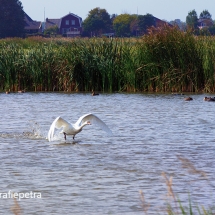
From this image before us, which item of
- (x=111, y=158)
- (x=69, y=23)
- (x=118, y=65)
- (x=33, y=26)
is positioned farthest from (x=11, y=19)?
(x=111, y=158)

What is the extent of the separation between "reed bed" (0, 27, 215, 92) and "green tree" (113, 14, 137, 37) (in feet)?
178

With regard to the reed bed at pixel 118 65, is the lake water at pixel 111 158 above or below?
below

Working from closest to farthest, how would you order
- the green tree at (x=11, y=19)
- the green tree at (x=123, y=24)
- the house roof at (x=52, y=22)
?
the green tree at (x=11, y=19), the green tree at (x=123, y=24), the house roof at (x=52, y=22)

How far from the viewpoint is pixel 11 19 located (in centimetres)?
7519

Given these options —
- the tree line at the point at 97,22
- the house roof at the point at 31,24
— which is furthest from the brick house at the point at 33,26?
the tree line at the point at 97,22

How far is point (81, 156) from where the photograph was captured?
1079cm

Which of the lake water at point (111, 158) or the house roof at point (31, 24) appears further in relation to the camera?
the house roof at point (31, 24)

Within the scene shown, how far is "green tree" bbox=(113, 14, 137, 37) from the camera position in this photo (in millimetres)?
77688

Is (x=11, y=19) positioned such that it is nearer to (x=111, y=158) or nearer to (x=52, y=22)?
(x=52, y=22)

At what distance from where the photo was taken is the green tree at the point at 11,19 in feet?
241

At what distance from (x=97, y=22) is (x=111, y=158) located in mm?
74279

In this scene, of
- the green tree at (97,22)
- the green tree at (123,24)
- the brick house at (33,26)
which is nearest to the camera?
the green tree at (123,24)

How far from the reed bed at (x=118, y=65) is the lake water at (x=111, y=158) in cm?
214

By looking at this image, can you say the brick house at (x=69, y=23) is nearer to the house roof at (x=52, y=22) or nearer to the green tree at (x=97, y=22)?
the house roof at (x=52, y=22)
